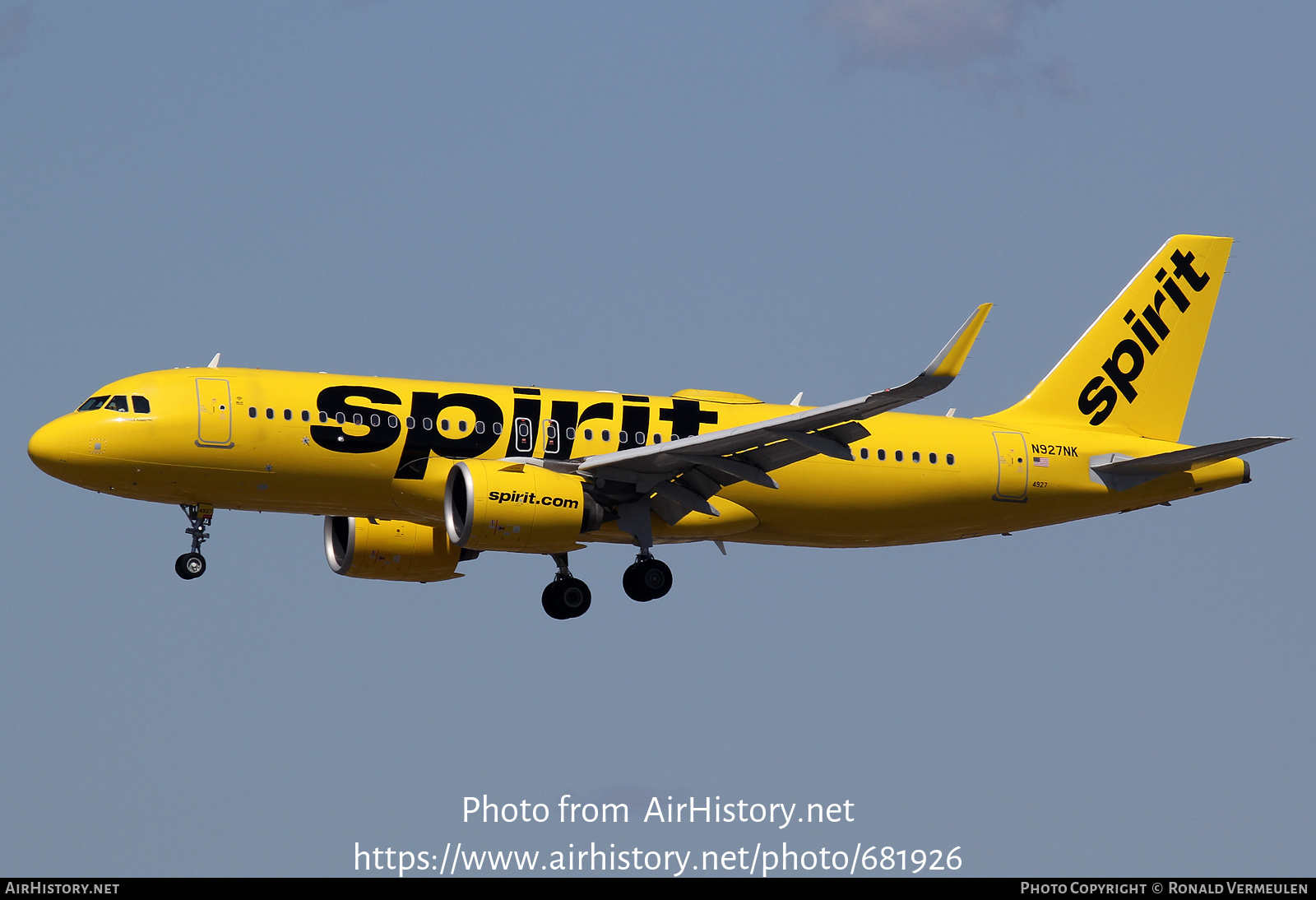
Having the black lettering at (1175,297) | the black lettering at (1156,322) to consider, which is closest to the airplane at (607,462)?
the black lettering at (1156,322)

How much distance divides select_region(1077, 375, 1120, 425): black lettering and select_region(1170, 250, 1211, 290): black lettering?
166 inches

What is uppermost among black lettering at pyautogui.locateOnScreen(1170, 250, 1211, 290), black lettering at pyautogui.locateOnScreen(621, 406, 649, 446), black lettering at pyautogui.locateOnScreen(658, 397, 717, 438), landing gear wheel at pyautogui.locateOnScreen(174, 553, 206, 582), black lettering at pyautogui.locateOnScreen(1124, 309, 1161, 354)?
black lettering at pyautogui.locateOnScreen(1170, 250, 1211, 290)

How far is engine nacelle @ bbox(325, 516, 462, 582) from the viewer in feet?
157

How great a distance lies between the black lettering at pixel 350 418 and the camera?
41500 mm

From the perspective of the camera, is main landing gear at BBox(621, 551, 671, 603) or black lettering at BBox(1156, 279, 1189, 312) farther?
black lettering at BBox(1156, 279, 1189, 312)

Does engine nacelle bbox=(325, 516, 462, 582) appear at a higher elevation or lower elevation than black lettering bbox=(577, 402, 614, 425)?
A: lower

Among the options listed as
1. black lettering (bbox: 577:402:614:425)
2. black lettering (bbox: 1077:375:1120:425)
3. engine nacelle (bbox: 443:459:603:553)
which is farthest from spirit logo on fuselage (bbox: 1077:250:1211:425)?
engine nacelle (bbox: 443:459:603:553)

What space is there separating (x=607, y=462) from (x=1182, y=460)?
14.6m

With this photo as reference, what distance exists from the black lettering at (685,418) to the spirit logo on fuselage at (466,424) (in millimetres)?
19

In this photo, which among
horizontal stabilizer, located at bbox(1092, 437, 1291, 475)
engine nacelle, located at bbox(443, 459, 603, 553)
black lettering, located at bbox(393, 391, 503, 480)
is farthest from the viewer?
horizontal stabilizer, located at bbox(1092, 437, 1291, 475)

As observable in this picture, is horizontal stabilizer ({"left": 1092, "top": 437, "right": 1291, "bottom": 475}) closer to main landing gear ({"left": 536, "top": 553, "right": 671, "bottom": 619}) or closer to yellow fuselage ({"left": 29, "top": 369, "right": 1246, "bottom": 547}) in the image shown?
yellow fuselage ({"left": 29, "top": 369, "right": 1246, "bottom": 547})

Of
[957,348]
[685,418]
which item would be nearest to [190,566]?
[685,418]

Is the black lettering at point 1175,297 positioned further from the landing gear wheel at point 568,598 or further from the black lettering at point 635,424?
the landing gear wheel at point 568,598
